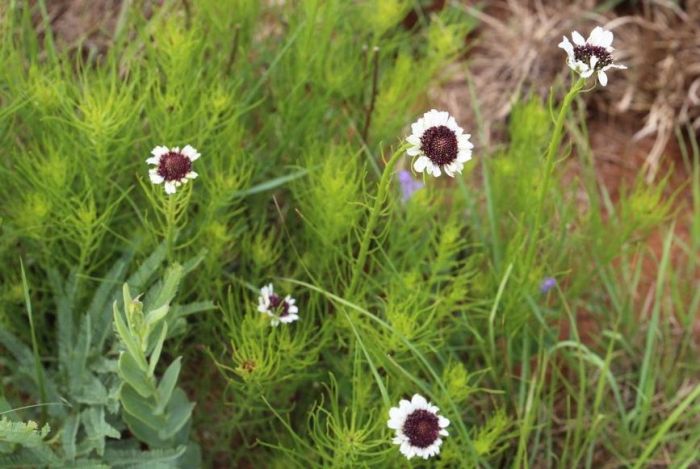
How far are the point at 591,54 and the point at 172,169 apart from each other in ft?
2.11

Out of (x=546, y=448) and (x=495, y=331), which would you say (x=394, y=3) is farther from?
(x=546, y=448)

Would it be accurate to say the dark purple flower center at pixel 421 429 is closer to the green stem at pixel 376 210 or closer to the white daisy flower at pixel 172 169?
the green stem at pixel 376 210

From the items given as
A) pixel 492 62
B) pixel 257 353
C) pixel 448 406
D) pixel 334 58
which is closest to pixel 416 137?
pixel 257 353

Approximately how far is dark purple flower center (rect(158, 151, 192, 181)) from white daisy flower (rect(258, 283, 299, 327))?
26 cm

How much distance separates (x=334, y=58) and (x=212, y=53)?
0.88ft

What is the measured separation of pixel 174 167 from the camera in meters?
1.38

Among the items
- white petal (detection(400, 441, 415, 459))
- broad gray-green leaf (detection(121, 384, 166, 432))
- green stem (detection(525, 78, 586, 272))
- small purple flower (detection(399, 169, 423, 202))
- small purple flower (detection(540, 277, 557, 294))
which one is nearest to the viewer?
green stem (detection(525, 78, 586, 272))

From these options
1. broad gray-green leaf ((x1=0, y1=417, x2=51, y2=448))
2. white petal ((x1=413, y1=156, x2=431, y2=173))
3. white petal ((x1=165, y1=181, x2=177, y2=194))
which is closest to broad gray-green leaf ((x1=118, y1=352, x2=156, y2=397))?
broad gray-green leaf ((x1=0, y1=417, x2=51, y2=448))

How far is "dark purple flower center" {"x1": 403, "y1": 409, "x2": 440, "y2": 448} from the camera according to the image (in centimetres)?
134

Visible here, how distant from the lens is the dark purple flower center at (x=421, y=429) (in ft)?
4.40

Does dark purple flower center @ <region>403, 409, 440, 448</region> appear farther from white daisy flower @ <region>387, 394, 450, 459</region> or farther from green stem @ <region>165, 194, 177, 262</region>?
green stem @ <region>165, 194, 177, 262</region>

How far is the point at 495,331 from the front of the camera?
1.80 m

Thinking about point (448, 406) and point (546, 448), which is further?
point (546, 448)

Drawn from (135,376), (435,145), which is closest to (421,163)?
(435,145)
